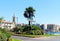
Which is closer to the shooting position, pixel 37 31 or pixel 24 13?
pixel 37 31

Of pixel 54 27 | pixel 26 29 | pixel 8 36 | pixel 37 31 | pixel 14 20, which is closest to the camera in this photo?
pixel 8 36

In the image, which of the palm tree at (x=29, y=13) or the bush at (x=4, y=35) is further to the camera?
the palm tree at (x=29, y=13)

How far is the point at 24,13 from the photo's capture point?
56750mm

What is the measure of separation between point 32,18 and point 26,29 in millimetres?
7538

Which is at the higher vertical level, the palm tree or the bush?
the palm tree

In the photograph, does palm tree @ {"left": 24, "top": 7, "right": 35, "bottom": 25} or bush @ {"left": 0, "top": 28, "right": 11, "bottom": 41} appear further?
palm tree @ {"left": 24, "top": 7, "right": 35, "bottom": 25}

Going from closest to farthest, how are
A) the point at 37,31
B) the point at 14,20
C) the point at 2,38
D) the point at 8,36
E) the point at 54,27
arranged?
the point at 2,38
the point at 8,36
the point at 37,31
the point at 14,20
the point at 54,27

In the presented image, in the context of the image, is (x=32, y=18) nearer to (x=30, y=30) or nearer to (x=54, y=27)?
(x=30, y=30)

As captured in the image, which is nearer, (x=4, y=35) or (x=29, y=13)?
(x=4, y=35)

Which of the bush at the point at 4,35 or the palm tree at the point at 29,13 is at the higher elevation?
the palm tree at the point at 29,13

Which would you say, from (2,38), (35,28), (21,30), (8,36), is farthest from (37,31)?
(2,38)

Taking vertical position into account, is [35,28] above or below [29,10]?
below

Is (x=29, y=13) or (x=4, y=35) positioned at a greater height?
(x=29, y=13)

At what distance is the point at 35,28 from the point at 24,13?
8.42 metres
